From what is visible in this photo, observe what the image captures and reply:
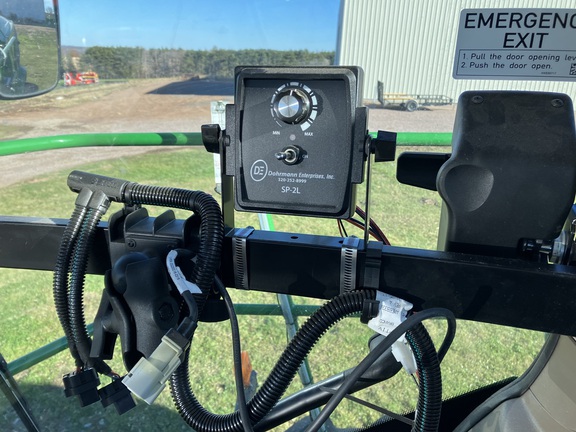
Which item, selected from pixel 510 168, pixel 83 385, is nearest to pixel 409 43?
pixel 510 168

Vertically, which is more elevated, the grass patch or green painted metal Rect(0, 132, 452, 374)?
green painted metal Rect(0, 132, 452, 374)

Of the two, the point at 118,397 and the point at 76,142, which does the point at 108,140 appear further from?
the point at 118,397

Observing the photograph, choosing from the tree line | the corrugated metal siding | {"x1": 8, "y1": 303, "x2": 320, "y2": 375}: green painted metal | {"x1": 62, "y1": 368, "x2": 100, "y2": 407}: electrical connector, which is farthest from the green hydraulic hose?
{"x1": 62, "y1": 368, "x2": 100, "y2": 407}: electrical connector

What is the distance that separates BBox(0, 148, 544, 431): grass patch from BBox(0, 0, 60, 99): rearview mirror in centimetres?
38

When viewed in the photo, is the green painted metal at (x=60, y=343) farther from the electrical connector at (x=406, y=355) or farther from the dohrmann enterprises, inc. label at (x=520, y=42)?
the dohrmann enterprises, inc. label at (x=520, y=42)

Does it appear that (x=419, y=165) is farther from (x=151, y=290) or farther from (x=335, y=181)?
(x=151, y=290)

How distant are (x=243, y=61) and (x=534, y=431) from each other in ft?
2.83

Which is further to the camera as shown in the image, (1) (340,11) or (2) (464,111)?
(1) (340,11)

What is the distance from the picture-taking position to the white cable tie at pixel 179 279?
0.69 m

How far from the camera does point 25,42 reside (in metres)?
0.86

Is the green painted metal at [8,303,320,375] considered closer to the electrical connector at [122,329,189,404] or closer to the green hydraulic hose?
the green hydraulic hose

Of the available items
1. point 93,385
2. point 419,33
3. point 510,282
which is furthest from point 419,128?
point 93,385

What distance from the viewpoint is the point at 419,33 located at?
855mm

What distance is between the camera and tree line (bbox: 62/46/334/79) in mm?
947
